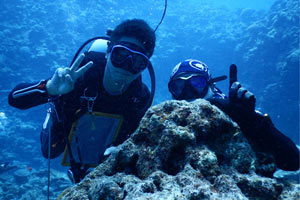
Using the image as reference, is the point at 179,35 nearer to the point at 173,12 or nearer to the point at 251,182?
the point at 173,12

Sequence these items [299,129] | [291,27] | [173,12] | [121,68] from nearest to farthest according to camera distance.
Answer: [121,68] → [299,129] → [291,27] → [173,12]

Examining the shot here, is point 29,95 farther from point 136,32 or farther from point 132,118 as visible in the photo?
point 136,32

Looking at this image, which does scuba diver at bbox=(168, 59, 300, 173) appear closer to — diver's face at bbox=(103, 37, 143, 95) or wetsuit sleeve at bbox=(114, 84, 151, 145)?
diver's face at bbox=(103, 37, 143, 95)

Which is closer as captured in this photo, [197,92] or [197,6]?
[197,92]

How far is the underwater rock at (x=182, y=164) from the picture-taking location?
55.8 inches

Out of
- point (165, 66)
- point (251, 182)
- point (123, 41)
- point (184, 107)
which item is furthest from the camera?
point (165, 66)

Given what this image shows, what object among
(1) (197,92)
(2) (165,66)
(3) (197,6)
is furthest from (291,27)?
(3) (197,6)

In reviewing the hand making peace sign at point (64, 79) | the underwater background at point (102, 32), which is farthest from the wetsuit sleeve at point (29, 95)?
the underwater background at point (102, 32)

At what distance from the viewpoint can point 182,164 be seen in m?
1.70

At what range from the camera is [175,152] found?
1.80 m

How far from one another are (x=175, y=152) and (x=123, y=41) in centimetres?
266

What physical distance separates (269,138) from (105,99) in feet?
9.33

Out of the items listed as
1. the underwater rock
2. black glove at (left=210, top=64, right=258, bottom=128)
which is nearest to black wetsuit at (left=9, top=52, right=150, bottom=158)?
the underwater rock

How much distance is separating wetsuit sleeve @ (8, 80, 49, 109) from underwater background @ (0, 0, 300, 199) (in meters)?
9.96
